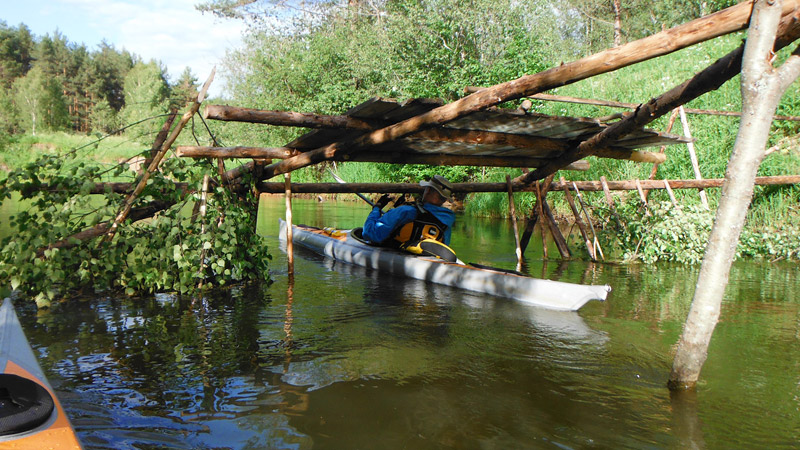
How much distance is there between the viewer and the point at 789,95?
11828 mm

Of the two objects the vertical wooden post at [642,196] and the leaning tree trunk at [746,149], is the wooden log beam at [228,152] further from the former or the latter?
the vertical wooden post at [642,196]

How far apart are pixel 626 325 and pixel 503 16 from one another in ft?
54.1

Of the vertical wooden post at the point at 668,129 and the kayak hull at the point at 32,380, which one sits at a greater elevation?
the vertical wooden post at the point at 668,129

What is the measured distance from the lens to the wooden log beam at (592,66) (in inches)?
136

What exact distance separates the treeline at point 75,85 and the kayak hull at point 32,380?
48020 millimetres

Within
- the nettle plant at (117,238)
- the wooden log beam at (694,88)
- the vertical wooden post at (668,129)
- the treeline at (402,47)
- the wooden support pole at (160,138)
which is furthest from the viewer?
the treeline at (402,47)

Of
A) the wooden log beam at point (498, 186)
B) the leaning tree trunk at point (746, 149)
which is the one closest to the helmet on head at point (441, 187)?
the wooden log beam at point (498, 186)

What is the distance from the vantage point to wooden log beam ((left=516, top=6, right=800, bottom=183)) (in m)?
3.37

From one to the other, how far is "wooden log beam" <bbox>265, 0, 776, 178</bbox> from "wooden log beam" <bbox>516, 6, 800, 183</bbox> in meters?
0.08

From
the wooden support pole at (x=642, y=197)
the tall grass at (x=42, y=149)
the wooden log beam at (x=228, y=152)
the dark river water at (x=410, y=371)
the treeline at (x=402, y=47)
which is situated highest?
the treeline at (x=402, y=47)

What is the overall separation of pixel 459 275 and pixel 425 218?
1.30 meters

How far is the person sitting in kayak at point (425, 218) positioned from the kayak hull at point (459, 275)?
320mm

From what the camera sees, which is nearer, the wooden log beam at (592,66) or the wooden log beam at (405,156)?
the wooden log beam at (592,66)

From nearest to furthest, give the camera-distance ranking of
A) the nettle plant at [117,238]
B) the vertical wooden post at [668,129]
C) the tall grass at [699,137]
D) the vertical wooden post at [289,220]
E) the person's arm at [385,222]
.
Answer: the nettle plant at [117,238] < the vertical wooden post at [289,220] < the person's arm at [385,222] < the vertical wooden post at [668,129] < the tall grass at [699,137]
